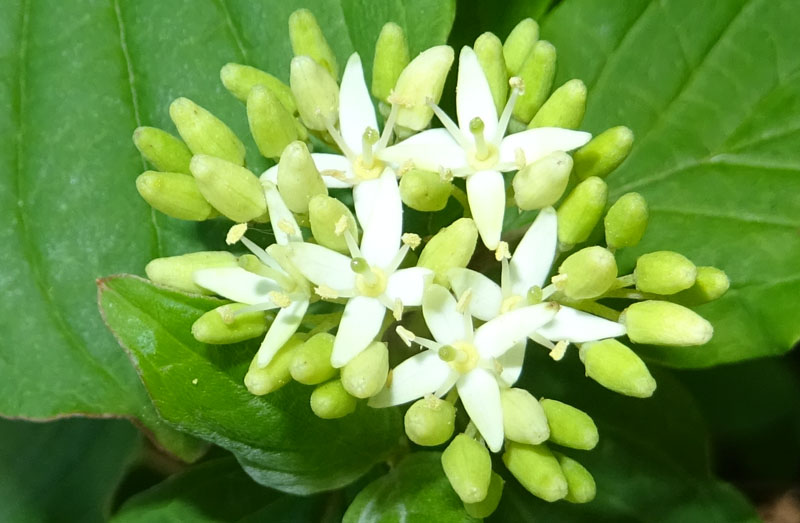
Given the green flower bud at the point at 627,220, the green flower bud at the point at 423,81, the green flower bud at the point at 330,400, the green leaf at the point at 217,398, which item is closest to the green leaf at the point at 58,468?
the green leaf at the point at 217,398

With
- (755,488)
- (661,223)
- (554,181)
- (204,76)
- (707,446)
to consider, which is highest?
(204,76)

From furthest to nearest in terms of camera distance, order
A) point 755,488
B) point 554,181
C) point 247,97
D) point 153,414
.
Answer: point 755,488
point 153,414
point 247,97
point 554,181

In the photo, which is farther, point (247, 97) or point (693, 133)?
point (693, 133)

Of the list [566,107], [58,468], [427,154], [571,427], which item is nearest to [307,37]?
[427,154]

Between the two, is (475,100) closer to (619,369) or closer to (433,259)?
(433,259)

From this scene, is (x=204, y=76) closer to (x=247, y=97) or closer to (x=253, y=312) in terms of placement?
(x=247, y=97)

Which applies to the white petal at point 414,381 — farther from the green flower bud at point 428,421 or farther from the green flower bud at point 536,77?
the green flower bud at point 536,77

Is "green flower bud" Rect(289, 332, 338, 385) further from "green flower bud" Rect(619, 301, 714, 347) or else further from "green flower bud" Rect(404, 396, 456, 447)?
"green flower bud" Rect(619, 301, 714, 347)

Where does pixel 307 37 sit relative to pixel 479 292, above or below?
above

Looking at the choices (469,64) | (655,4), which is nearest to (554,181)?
(469,64)
